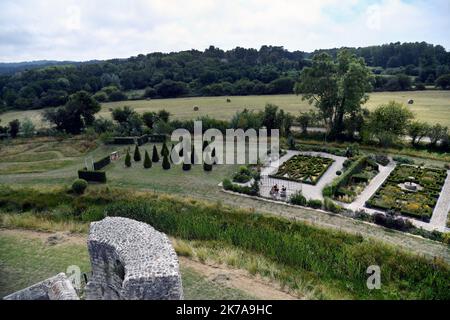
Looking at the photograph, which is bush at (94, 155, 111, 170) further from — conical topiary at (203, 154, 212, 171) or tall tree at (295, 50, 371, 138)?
tall tree at (295, 50, 371, 138)

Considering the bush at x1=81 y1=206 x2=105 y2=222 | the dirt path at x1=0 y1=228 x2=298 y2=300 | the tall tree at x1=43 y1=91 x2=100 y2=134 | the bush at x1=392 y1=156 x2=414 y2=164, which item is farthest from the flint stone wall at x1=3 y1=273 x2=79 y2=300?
the tall tree at x1=43 y1=91 x2=100 y2=134

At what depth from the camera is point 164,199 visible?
2573cm

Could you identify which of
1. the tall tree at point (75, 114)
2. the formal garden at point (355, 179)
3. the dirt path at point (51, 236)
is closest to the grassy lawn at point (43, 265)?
the dirt path at point (51, 236)

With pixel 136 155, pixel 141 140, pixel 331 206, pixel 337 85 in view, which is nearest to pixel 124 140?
pixel 141 140

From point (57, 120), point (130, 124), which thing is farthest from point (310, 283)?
point (57, 120)

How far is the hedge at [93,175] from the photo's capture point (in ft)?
101

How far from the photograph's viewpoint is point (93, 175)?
31125mm

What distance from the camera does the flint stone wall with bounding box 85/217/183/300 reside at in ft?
35.1

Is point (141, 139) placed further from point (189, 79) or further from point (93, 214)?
point (189, 79)

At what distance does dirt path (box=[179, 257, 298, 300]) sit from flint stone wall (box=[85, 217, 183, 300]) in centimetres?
436

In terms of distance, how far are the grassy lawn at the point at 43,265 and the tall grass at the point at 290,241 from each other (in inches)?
145

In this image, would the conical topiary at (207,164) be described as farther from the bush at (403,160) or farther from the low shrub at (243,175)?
the bush at (403,160)

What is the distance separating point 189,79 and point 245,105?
2604 centimetres
